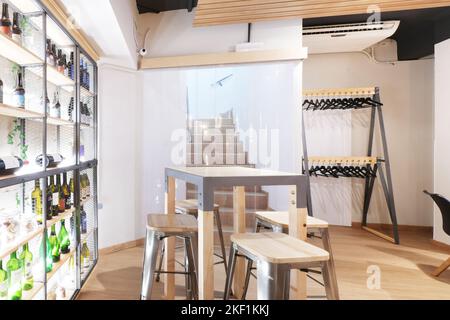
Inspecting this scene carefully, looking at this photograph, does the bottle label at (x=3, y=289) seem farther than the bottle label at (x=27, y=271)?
No

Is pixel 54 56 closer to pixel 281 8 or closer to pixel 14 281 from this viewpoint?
pixel 14 281

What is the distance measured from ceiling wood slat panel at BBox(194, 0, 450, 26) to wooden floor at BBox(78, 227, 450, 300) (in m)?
2.32

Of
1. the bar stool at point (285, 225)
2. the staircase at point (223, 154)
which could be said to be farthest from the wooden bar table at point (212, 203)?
the staircase at point (223, 154)

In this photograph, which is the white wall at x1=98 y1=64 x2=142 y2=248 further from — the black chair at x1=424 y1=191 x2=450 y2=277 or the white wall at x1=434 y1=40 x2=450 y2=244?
the white wall at x1=434 y1=40 x2=450 y2=244

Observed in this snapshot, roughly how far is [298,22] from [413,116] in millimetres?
2087

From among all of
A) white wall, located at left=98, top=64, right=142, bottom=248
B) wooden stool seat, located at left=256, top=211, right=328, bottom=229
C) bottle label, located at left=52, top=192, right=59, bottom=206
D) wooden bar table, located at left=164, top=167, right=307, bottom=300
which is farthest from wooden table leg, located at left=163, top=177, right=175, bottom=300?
white wall, located at left=98, top=64, right=142, bottom=248

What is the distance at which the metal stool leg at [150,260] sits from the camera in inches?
64.4

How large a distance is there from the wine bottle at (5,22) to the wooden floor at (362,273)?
171 centimetres

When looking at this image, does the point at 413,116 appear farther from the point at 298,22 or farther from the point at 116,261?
the point at 116,261

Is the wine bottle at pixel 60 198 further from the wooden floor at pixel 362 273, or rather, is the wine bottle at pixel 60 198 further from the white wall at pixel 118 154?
the white wall at pixel 118 154

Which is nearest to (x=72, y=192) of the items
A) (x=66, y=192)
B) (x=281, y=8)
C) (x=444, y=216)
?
(x=66, y=192)

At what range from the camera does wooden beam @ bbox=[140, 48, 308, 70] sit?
3.12 metres

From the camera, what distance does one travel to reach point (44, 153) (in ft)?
5.43

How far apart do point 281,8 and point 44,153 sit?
2349 mm
